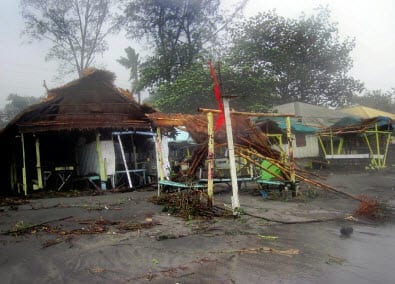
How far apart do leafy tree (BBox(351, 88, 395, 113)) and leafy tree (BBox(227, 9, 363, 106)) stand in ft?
50.5

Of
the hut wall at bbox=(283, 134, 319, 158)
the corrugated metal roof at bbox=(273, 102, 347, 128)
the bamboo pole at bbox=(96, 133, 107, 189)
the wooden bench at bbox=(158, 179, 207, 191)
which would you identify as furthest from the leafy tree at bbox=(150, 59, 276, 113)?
the wooden bench at bbox=(158, 179, 207, 191)

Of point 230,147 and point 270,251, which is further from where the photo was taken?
point 230,147

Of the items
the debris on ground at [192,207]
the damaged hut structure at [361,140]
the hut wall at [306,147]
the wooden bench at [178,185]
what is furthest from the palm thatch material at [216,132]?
the hut wall at [306,147]

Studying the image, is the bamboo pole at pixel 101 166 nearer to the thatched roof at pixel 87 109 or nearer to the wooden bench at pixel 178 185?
the thatched roof at pixel 87 109

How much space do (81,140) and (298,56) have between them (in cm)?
2593

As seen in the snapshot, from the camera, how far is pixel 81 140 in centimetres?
1638

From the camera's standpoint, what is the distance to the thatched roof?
559 inches

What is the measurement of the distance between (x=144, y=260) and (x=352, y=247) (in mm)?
3184

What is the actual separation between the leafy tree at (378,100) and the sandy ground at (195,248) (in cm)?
4871

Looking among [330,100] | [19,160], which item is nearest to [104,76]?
[19,160]

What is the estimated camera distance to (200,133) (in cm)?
1023

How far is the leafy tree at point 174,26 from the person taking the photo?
3288 cm

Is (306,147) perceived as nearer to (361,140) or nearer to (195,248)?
(361,140)

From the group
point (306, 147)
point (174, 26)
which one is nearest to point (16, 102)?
point (174, 26)
